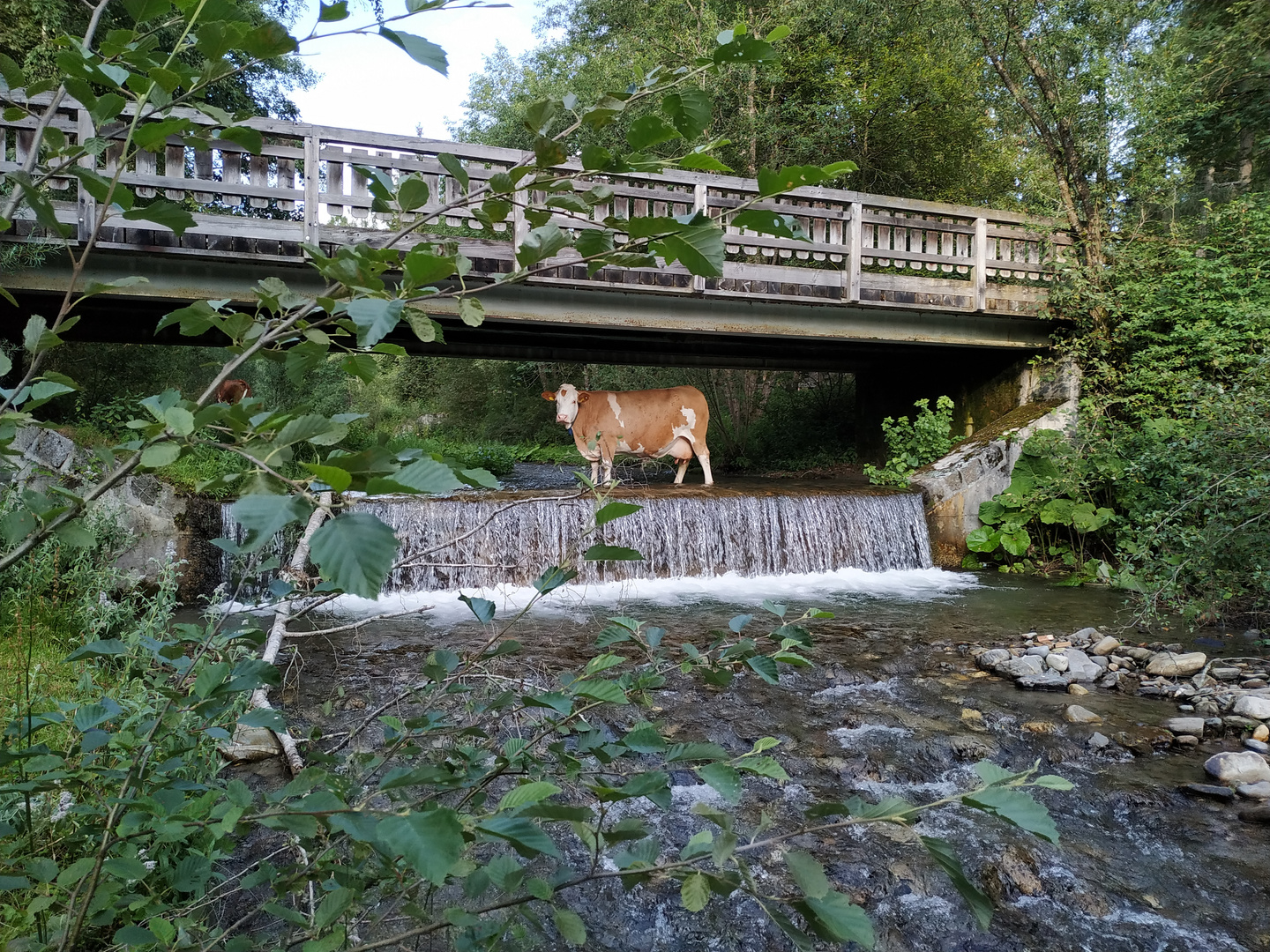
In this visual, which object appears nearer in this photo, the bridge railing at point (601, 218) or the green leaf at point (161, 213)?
the green leaf at point (161, 213)

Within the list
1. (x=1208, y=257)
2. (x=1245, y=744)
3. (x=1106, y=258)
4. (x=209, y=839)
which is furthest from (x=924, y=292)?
(x=209, y=839)

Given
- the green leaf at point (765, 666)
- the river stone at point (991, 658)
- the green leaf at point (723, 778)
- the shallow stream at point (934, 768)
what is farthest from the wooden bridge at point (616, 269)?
the green leaf at point (723, 778)

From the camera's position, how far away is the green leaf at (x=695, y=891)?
903 mm

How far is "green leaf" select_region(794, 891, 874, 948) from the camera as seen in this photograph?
2.72ft

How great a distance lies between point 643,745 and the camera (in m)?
1.04

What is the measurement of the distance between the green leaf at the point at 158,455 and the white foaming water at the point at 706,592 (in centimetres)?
604

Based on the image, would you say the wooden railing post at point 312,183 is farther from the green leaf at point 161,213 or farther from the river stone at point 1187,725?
the river stone at point 1187,725

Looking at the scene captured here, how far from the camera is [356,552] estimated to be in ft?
1.91

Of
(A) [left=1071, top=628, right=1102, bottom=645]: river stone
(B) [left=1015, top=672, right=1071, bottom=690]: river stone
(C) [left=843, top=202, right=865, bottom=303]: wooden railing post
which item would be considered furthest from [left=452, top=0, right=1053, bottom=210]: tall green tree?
(B) [left=1015, top=672, right=1071, bottom=690]: river stone

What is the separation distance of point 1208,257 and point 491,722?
427 inches

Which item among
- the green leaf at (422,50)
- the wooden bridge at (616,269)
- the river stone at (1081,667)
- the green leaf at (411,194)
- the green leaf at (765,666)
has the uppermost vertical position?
the wooden bridge at (616,269)

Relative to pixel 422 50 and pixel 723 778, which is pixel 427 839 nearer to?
pixel 723 778

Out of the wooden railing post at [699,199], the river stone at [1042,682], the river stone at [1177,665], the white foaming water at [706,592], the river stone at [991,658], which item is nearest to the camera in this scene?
the river stone at [1042,682]

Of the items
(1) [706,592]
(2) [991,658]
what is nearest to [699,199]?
(1) [706,592]
